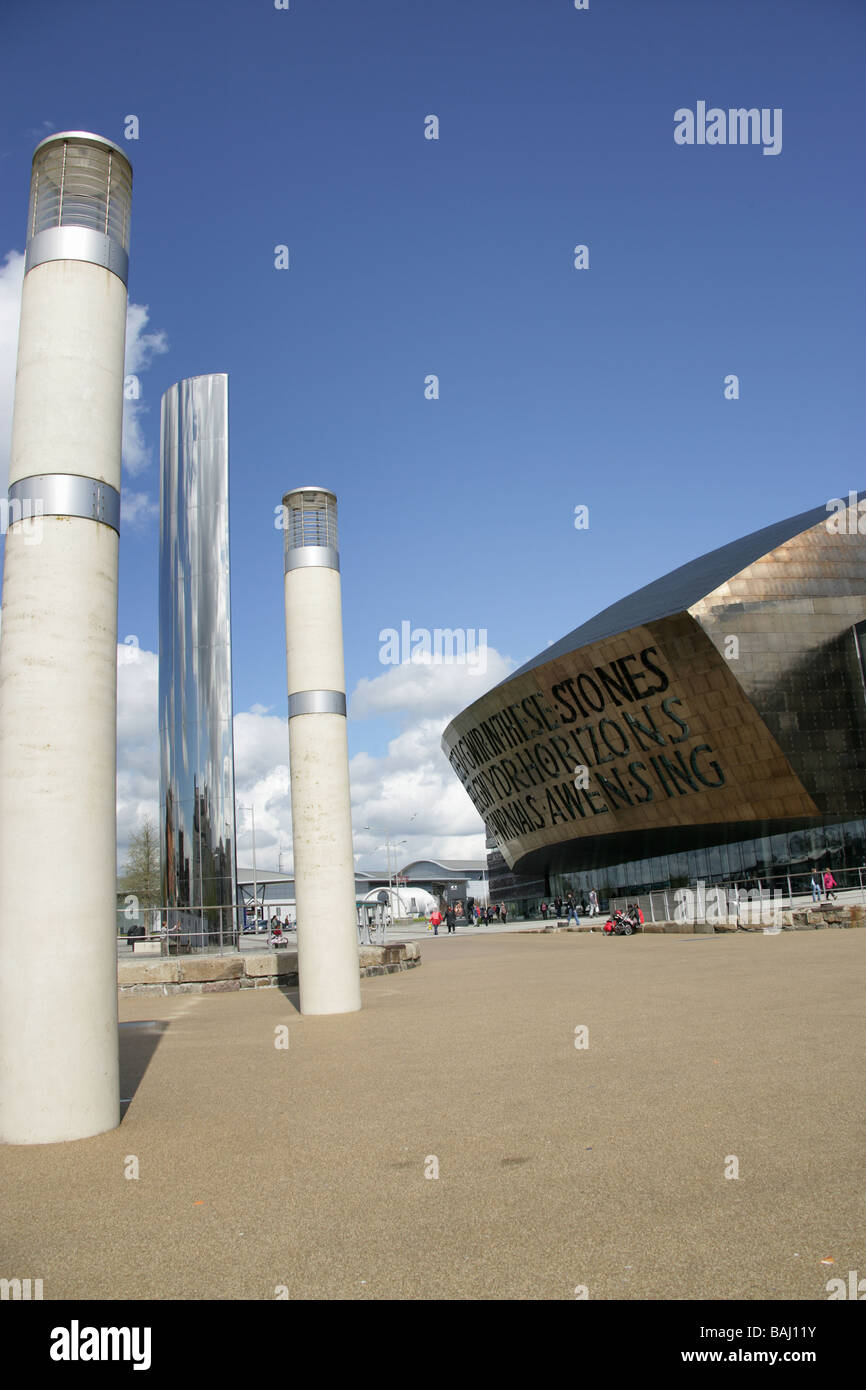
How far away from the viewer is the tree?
54375 mm

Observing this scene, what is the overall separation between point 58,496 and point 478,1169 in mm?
5668

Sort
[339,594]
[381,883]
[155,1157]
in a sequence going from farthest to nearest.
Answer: [381,883] < [339,594] < [155,1157]

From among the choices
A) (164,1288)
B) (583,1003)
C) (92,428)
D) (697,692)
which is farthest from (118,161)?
(697,692)

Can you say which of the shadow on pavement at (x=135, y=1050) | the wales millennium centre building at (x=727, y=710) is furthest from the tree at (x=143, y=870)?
the shadow on pavement at (x=135, y=1050)

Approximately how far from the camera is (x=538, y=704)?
160 feet

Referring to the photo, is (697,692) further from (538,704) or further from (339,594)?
(339,594)

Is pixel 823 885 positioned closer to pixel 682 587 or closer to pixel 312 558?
pixel 682 587

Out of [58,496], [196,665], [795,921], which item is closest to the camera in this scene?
[58,496]

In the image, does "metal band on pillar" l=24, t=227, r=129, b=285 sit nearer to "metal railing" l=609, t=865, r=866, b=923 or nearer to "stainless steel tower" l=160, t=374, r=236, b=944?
"stainless steel tower" l=160, t=374, r=236, b=944

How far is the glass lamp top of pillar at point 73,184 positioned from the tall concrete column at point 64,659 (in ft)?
0.04

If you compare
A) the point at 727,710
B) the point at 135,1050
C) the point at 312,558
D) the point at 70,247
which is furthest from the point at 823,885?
the point at 70,247

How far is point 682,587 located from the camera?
45.1m

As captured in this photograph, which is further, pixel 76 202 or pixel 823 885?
pixel 823 885
